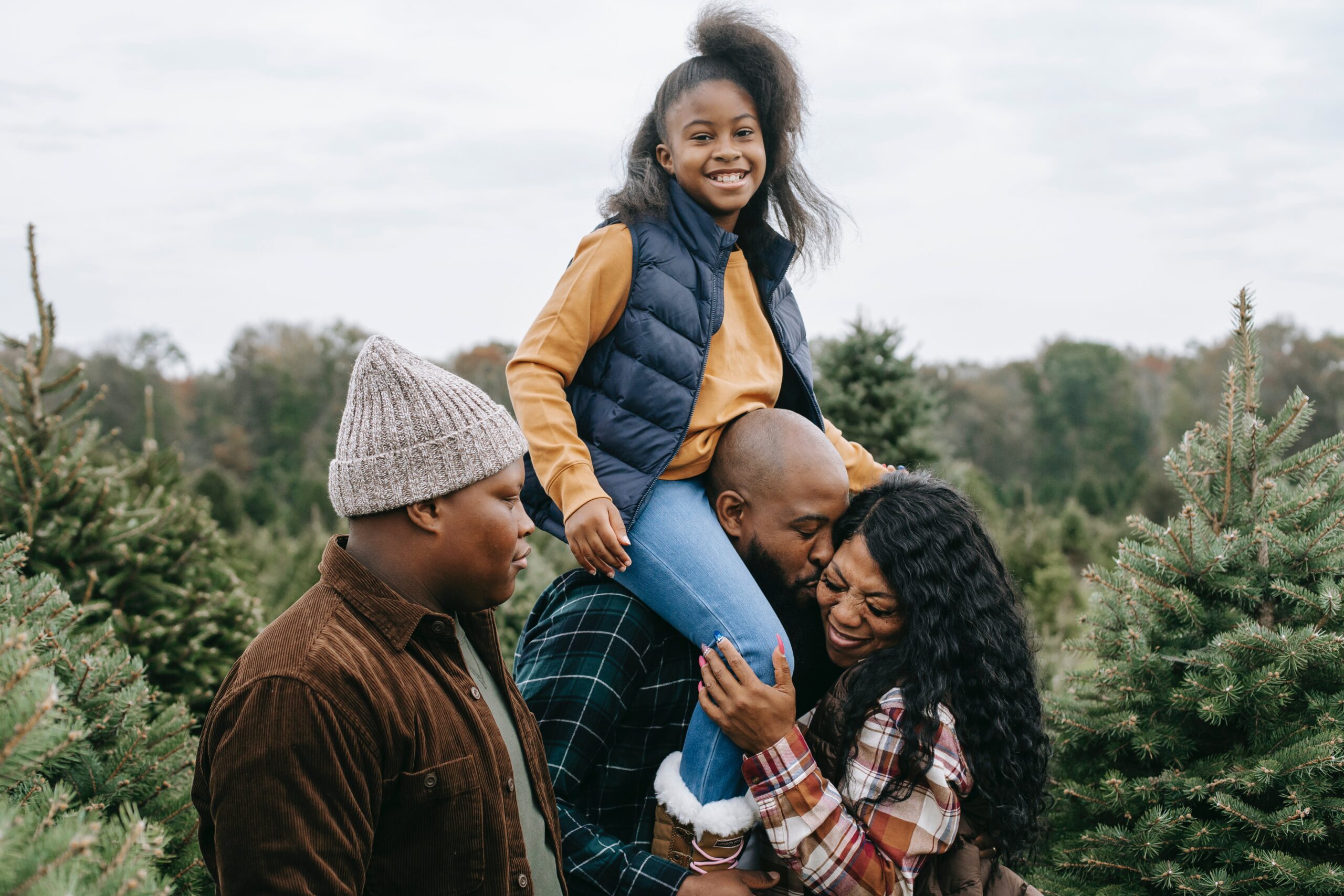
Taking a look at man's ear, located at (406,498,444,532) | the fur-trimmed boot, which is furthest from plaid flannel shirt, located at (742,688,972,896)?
man's ear, located at (406,498,444,532)

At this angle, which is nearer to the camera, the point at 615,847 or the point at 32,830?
the point at 32,830

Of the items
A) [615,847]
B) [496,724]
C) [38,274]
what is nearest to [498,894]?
[496,724]

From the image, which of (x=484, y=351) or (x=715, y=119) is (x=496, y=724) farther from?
(x=484, y=351)

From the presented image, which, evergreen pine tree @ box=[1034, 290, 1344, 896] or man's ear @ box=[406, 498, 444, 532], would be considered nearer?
man's ear @ box=[406, 498, 444, 532]

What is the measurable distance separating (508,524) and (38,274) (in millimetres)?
3823

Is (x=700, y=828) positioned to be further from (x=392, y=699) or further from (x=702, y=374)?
(x=702, y=374)

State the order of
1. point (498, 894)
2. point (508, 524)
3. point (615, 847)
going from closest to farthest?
point (498, 894)
point (508, 524)
point (615, 847)

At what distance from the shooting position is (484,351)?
36500 millimetres

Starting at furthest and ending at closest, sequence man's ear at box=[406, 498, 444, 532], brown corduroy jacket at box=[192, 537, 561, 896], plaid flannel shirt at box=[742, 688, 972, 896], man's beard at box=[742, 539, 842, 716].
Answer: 1. man's beard at box=[742, 539, 842, 716]
2. plaid flannel shirt at box=[742, 688, 972, 896]
3. man's ear at box=[406, 498, 444, 532]
4. brown corduroy jacket at box=[192, 537, 561, 896]

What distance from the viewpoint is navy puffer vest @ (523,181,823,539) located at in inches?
113

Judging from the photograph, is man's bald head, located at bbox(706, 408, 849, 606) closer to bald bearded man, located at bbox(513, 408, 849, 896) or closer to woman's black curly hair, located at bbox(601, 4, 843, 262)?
bald bearded man, located at bbox(513, 408, 849, 896)

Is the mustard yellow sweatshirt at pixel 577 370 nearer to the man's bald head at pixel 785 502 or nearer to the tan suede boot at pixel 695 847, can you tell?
the man's bald head at pixel 785 502

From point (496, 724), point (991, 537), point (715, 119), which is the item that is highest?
point (715, 119)

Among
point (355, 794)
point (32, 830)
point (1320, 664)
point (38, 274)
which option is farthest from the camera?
point (38, 274)
